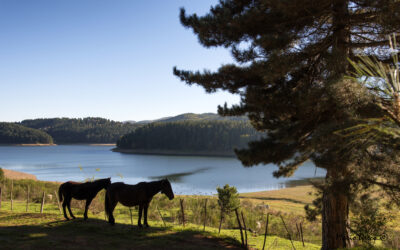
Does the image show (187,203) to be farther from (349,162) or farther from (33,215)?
(349,162)

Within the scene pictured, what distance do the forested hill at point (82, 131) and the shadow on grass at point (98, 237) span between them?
149 metres

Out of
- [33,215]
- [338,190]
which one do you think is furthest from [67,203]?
[338,190]

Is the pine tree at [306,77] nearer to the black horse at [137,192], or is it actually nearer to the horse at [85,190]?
the black horse at [137,192]

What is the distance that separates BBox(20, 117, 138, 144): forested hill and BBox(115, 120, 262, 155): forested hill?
57.1 metres

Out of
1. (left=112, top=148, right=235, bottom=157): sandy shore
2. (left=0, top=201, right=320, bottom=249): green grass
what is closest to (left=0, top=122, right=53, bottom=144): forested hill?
(left=112, top=148, right=235, bottom=157): sandy shore

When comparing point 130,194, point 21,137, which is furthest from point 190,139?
point 21,137

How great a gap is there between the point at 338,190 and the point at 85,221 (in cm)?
554

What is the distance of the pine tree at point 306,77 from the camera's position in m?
4.53

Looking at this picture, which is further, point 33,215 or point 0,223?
point 33,215

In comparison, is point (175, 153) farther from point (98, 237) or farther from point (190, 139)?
point (98, 237)

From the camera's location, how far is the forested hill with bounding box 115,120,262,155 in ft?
273

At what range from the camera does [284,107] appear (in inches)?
224

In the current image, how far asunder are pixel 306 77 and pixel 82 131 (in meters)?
166

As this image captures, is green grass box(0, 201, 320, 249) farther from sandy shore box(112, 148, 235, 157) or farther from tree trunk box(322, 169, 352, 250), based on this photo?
sandy shore box(112, 148, 235, 157)
